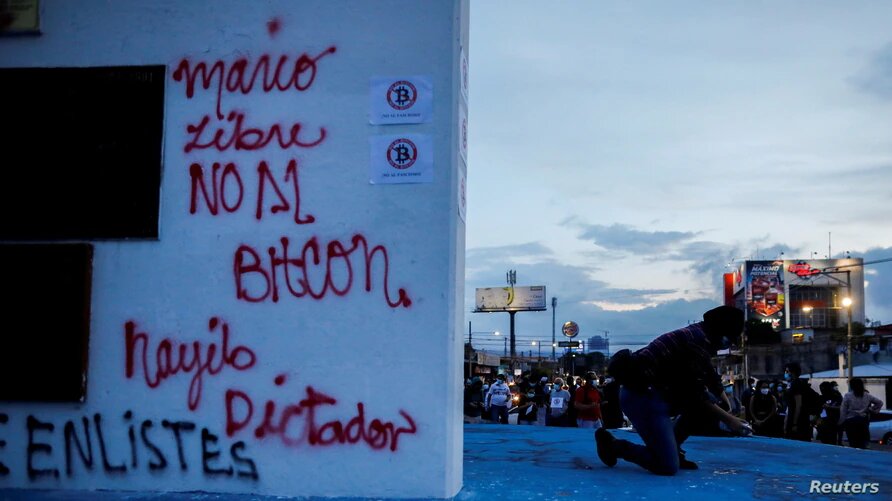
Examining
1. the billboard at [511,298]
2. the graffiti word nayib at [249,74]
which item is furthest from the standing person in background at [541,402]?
the billboard at [511,298]

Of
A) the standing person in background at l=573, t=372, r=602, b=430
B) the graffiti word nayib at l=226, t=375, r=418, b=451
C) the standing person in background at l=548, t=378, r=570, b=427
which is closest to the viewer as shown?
the graffiti word nayib at l=226, t=375, r=418, b=451

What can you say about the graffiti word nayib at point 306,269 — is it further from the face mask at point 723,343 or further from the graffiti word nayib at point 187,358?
the face mask at point 723,343

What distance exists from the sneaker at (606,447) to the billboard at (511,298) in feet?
282

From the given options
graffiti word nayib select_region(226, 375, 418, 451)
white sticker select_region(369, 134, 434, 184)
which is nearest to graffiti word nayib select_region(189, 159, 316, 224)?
white sticker select_region(369, 134, 434, 184)

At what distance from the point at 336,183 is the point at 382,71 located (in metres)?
0.81

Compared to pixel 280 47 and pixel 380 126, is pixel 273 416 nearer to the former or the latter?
pixel 380 126

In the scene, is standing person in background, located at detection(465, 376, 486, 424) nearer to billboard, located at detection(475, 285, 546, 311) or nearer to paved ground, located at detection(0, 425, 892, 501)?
paved ground, located at detection(0, 425, 892, 501)

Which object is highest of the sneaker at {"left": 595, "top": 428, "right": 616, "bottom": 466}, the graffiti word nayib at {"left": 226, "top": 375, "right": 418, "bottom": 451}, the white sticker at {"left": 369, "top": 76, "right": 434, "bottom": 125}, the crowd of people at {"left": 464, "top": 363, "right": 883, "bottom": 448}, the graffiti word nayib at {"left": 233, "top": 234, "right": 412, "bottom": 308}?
the white sticker at {"left": 369, "top": 76, "right": 434, "bottom": 125}

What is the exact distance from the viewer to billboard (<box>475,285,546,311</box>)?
93.3m

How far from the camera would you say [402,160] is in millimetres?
5305

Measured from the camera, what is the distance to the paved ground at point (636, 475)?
209 inches

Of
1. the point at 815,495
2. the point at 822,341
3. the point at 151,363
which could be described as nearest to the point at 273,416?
the point at 151,363

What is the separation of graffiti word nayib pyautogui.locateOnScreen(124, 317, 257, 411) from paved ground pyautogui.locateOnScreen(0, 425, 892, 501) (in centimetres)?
75

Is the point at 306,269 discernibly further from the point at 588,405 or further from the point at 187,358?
the point at 588,405
